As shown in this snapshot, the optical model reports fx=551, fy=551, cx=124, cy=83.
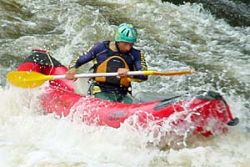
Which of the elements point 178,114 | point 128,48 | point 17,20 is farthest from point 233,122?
point 17,20

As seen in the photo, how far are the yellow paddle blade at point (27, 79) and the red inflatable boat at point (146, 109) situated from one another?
0.52ft

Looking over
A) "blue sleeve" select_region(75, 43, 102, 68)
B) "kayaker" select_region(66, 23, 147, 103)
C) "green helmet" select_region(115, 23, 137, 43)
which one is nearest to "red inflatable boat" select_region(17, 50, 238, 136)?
"kayaker" select_region(66, 23, 147, 103)

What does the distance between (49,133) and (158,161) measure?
1252 millimetres

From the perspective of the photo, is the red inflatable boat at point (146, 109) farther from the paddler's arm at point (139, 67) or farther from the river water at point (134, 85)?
the paddler's arm at point (139, 67)

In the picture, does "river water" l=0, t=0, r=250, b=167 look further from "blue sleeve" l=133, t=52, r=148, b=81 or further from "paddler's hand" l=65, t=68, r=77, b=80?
"blue sleeve" l=133, t=52, r=148, b=81

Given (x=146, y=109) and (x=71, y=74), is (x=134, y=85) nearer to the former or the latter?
(x=71, y=74)

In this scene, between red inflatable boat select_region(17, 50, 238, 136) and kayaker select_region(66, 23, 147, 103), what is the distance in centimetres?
27

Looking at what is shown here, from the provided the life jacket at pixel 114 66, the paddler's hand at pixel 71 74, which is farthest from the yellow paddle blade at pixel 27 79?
the life jacket at pixel 114 66

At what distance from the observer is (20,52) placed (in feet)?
28.8

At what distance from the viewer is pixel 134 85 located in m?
7.95

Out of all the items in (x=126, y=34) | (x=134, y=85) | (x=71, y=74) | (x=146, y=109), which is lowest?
(x=134, y=85)

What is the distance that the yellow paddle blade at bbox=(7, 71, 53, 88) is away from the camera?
651 centimetres

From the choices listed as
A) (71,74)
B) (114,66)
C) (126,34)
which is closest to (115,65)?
(114,66)

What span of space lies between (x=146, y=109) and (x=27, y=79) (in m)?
1.85
